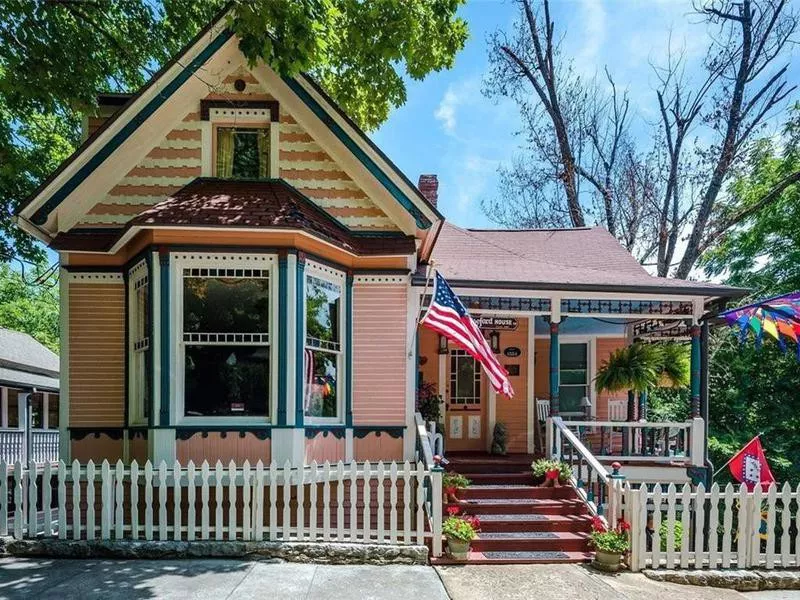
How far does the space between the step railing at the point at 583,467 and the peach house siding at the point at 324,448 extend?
3.42 meters

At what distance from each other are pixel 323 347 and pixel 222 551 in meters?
2.89

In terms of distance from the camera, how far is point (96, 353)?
7.95m

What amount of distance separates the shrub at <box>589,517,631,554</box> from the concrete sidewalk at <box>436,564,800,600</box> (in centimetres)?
27

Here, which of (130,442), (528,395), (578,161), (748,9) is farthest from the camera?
(578,161)

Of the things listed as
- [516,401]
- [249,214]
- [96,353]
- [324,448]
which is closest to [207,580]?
[324,448]

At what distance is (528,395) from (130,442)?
7.31 meters

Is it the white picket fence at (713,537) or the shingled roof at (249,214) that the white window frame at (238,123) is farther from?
the white picket fence at (713,537)

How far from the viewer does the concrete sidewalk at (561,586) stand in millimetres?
5426

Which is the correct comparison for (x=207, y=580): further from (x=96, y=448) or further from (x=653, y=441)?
(x=653, y=441)

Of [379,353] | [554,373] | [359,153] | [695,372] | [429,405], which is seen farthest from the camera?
[429,405]

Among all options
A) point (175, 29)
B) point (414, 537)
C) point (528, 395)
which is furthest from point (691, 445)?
point (175, 29)

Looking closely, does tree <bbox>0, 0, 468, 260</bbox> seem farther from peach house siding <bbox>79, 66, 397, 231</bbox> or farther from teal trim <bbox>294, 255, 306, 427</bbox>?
teal trim <bbox>294, 255, 306, 427</bbox>

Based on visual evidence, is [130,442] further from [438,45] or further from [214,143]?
[438,45]

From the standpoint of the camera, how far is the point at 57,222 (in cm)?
784
